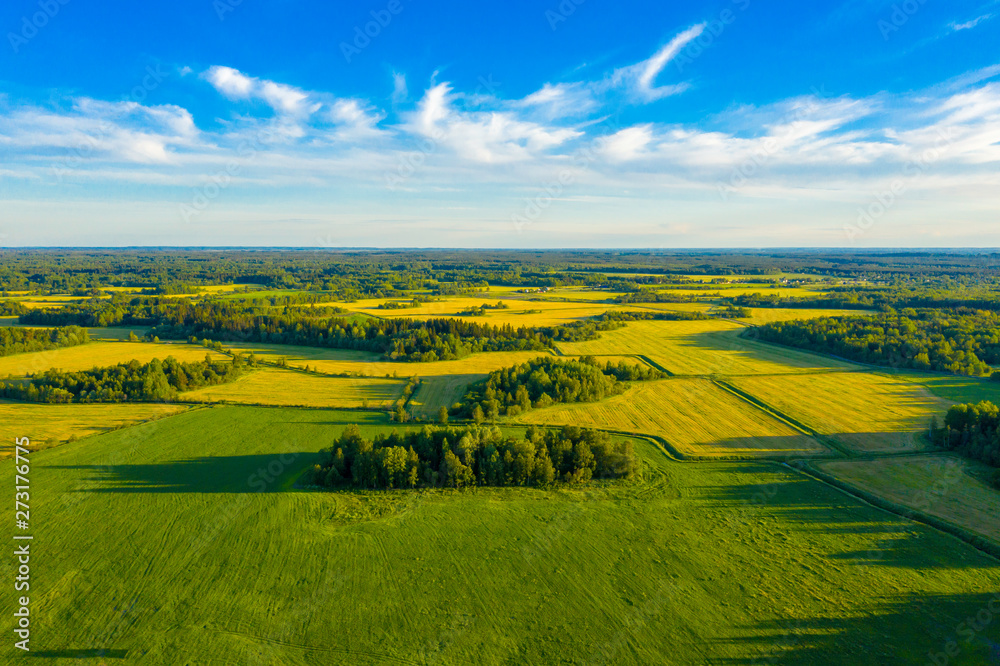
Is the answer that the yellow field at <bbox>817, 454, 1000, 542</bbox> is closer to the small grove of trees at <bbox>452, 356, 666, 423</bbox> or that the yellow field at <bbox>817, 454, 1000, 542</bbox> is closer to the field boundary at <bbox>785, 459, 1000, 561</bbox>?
the field boundary at <bbox>785, 459, 1000, 561</bbox>

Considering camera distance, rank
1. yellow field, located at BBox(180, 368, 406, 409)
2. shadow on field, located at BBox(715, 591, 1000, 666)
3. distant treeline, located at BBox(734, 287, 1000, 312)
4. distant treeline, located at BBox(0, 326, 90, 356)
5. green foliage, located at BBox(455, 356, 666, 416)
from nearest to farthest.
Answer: shadow on field, located at BBox(715, 591, 1000, 666) < green foliage, located at BBox(455, 356, 666, 416) < yellow field, located at BBox(180, 368, 406, 409) < distant treeline, located at BBox(0, 326, 90, 356) < distant treeline, located at BBox(734, 287, 1000, 312)

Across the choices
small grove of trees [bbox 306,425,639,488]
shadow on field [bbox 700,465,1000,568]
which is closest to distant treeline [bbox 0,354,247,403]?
small grove of trees [bbox 306,425,639,488]

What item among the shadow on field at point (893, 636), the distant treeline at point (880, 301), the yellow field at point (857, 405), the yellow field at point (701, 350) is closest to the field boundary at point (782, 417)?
the yellow field at point (857, 405)

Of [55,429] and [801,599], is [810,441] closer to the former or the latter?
[801,599]

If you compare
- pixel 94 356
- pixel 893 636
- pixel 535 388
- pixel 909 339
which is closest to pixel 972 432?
pixel 893 636

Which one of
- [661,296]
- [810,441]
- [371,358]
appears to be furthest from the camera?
[661,296]

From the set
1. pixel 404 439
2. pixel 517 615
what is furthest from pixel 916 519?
Answer: pixel 404 439
